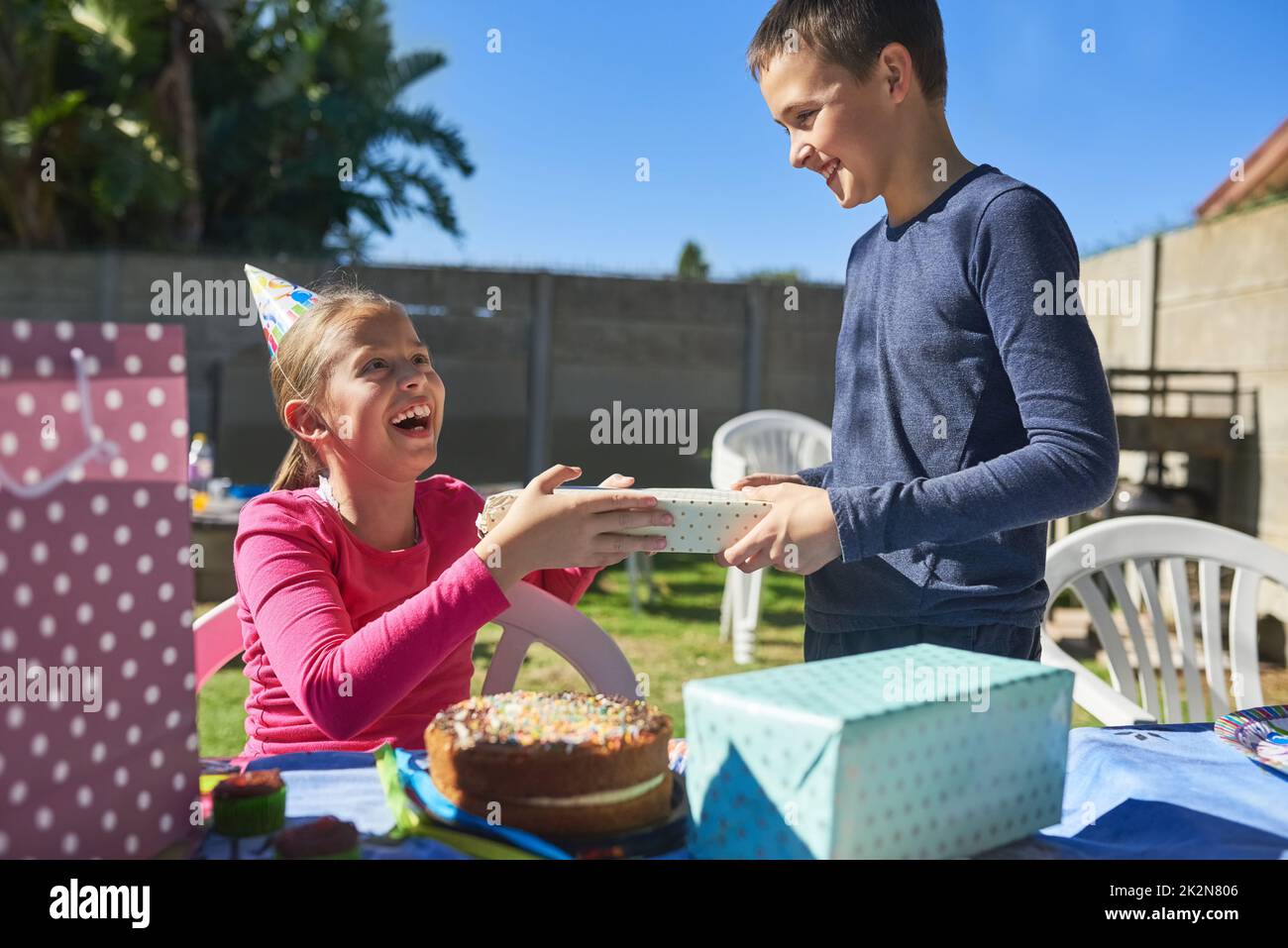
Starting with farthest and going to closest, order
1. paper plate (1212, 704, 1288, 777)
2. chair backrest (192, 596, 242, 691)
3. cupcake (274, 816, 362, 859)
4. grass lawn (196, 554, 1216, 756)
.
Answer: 1. grass lawn (196, 554, 1216, 756)
2. chair backrest (192, 596, 242, 691)
3. paper plate (1212, 704, 1288, 777)
4. cupcake (274, 816, 362, 859)

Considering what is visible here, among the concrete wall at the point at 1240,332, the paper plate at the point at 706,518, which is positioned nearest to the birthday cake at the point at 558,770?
the paper plate at the point at 706,518

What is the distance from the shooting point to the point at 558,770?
88 cm

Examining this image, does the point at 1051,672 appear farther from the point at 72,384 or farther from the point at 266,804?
the point at 72,384

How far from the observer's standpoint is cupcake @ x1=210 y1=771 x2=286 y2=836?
36.4 inches

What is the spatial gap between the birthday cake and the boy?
29 centimetres

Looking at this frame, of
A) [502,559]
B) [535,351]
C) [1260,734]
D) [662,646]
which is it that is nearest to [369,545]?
[502,559]

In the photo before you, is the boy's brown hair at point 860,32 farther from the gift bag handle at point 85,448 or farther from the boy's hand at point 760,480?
the gift bag handle at point 85,448

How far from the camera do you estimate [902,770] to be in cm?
83

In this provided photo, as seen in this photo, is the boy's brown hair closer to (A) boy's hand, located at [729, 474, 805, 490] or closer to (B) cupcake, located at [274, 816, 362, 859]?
(A) boy's hand, located at [729, 474, 805, 490]

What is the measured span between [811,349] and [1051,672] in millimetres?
9423

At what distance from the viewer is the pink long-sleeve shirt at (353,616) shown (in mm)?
1151

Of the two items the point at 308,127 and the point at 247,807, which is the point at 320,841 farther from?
the point at 308,127

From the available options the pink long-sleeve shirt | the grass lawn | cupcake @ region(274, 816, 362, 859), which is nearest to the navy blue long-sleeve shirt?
the pink long-sleeve shirt
